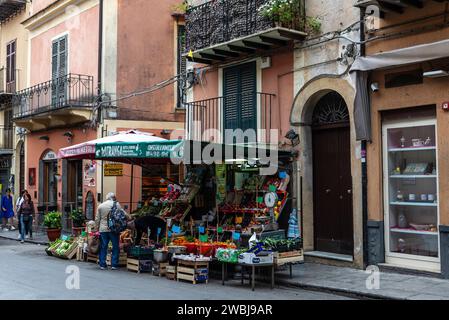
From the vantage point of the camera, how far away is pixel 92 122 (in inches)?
747

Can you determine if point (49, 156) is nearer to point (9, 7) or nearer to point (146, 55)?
point (146, 55)

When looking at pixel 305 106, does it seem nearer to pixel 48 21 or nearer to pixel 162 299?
pixel 162 299

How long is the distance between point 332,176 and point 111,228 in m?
4.95

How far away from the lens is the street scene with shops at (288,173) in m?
9.83

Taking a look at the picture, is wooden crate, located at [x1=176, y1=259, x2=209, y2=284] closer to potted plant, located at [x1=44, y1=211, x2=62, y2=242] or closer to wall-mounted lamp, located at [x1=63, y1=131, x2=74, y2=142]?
potted plant, located at [x1=44, y1=211, x2=62, y2=242]

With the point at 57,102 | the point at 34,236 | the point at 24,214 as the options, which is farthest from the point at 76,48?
the point at 34,236

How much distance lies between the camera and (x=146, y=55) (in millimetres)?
19406

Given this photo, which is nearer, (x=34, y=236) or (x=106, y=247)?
(x=106, y=247)

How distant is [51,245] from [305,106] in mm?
7571

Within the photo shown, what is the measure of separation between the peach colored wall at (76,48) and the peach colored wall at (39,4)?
3.48 feet

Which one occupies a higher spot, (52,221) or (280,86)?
(280,86)

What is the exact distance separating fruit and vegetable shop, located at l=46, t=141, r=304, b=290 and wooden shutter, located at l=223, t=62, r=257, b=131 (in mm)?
1142

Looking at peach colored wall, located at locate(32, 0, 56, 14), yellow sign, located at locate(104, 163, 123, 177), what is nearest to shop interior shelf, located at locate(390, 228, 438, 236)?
yellow sign, located at locate(104, 163, 123, 177)

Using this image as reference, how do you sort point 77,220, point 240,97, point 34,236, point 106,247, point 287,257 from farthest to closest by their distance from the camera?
1. point 34,236
2. point 77,220
3. point 240,97
4. point 106,247
5. point 287,257
